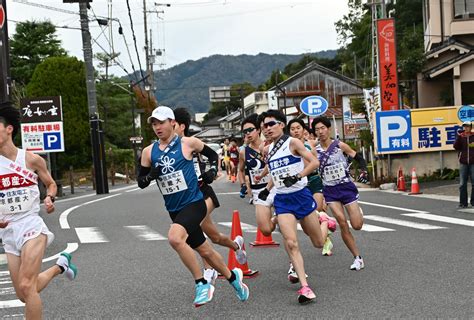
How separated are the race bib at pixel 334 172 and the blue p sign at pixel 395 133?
18089mm

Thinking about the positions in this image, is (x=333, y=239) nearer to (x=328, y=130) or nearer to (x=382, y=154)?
(x=328, y=130)

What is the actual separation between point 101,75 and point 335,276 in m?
57.4

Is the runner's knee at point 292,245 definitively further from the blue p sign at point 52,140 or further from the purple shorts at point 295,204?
the blue p sign at point 52,140

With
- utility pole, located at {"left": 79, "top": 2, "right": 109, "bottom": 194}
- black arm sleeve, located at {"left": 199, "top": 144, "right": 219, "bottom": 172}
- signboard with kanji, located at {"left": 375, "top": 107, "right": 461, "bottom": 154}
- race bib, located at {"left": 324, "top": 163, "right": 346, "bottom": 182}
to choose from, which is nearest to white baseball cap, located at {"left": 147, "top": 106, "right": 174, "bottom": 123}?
black arm sleeve, located at {"left": 199, "top": 144, "right": 219, "bottom": 172}

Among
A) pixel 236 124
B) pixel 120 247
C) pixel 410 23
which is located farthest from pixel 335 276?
pixel 236 124

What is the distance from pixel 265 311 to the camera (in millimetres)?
6902

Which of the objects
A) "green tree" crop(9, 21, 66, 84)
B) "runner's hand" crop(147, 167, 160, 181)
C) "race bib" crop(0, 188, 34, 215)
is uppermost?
"green tree" crop(9, 21, 66, 84)

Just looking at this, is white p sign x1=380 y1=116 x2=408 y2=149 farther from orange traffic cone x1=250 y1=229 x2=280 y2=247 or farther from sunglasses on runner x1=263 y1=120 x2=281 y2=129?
sunglasses on runner x1=263 y1=120 x2=281 y2=129

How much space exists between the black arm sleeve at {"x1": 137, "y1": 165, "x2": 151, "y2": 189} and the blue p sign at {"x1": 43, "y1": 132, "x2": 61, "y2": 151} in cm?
2474

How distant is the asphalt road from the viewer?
6953 millimetres

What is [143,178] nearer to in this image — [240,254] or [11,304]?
[240,254]

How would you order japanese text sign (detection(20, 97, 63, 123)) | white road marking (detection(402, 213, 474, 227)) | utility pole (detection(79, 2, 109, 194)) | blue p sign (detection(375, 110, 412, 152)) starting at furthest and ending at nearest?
1. utility pole (detection(79, 2, 109, 194))
2. japanese text sign (detection(20, 97, 63, 123))
3. blue p sign (detection(375, 110, 412, 152))
4. white road marking (detection(402, 213, 474, 227))

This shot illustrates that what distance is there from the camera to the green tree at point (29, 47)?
56.8 meters

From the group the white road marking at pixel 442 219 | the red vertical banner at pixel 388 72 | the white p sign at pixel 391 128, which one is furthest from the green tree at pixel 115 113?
the white road marking at pixel 442 219
